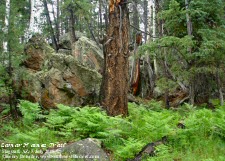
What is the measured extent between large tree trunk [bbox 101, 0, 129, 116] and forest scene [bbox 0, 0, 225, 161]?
3cm

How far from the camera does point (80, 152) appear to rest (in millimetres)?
5371

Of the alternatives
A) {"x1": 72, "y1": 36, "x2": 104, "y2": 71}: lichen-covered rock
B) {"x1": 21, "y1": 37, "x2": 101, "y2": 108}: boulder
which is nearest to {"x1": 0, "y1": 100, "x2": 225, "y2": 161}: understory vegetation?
{"x1": 21, "y1": 37, "x2": 101, "y2": 108}: boulder

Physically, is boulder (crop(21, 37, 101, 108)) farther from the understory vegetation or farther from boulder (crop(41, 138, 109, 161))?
boulder (crop(41, 138, 109, 161))

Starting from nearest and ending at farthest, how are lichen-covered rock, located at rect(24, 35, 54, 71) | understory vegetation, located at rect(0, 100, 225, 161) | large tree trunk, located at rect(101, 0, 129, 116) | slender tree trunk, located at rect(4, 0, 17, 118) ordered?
understory vegetation, located at rect(0, 100, 225, 161) → large tree trunk, located at rect(101, 0, 129, 116) → slender tree trunk, located at rect(4, 0, 17, 118) → lichen-covered rock, located at rect(24, 35, 54, 71)

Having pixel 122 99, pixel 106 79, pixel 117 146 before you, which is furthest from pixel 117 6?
pixel 117 146

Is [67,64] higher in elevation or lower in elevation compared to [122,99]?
higher

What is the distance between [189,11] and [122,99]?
536 centimetres

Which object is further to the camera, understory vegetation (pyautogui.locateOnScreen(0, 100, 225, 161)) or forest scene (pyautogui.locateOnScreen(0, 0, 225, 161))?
forest scene (pyautogui.locateOnScreen(0, 0, 225, 161))

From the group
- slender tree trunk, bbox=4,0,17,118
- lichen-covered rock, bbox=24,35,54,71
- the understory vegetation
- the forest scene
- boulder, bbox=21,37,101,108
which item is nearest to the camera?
the understory vegetation

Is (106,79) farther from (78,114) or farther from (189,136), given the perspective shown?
(189,136)

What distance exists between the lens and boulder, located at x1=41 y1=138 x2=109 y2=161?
17.2 feet

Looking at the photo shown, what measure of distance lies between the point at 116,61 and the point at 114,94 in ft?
3.11

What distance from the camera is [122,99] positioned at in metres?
8.09

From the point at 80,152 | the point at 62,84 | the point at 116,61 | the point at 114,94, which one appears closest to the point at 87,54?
the point at 62,84
